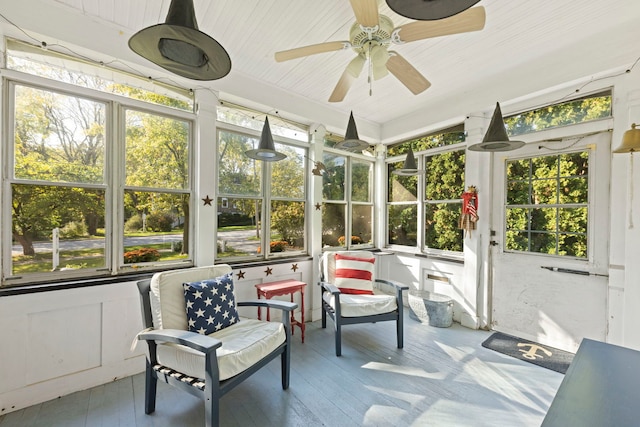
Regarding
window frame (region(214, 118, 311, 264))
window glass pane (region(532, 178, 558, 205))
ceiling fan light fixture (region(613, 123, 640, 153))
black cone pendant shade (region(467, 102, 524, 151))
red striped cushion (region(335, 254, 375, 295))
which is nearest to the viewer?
ceiling fan light fixture (region(613, 123, 640, 153))

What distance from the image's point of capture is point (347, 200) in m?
4.33

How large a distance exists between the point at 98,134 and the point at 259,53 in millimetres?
1596

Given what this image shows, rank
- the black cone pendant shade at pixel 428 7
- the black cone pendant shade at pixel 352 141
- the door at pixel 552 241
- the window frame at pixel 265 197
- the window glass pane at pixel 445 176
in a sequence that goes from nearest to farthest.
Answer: the black cone pendant shade at pixel 428 7
the black cone pendant shade at pixel 352 141
the door at pixel 552 241
the window frame at pixel 265 197
the window glass pane at pixel 445 176

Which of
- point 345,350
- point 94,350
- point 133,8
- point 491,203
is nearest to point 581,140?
point 491,203

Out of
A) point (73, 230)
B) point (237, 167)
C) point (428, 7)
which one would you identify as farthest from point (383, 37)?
point (73, 230)

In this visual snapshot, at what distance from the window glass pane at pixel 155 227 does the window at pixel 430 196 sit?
313 cm

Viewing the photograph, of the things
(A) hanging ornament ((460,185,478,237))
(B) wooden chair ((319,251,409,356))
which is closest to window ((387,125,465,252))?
(A) hanging ornament ((460,185,478,237))

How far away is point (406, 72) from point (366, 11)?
68cm

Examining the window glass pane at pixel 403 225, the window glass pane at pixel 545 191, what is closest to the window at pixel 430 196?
the window glass pane at pixel 403 225

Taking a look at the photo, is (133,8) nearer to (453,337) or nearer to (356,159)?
(356,159)

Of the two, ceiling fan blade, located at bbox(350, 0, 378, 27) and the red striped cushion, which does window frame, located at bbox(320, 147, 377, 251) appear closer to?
the red striped cushion

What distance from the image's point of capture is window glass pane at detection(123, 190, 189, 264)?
2488mm

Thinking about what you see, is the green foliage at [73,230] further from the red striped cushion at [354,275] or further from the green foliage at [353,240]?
the green foliage at [353,240]

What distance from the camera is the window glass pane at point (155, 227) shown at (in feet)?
8.16
